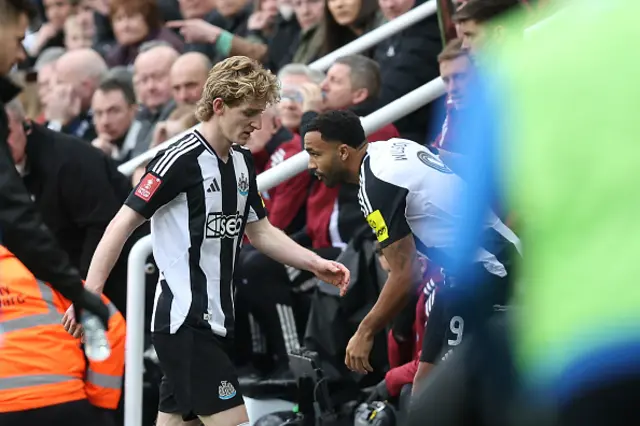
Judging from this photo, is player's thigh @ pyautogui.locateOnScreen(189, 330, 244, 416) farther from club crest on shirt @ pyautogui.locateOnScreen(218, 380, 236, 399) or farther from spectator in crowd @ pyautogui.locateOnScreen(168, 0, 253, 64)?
spectator in crowd @ pyautogui.locateOnScreen(168, 0, 253, 64)

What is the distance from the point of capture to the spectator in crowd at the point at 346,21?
866cm

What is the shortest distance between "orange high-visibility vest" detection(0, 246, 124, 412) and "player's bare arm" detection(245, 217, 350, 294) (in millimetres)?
1265

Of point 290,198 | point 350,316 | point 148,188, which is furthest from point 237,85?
point 290,198

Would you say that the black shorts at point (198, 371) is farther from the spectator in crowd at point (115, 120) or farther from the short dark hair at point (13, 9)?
the spectator in crowd at point (115, 120)

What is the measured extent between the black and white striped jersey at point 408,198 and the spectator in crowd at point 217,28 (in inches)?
171

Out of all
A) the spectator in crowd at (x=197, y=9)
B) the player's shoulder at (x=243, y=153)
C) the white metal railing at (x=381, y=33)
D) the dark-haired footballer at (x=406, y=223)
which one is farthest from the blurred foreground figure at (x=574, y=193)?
the spectator in crowd at (x=197, y=9)

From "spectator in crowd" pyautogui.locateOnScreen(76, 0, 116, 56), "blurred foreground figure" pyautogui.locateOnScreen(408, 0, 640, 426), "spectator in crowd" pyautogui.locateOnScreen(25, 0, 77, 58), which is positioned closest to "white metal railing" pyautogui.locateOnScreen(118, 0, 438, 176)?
"spectator in crowd" pyautogui.locateOnScreen(76, 0, 116, 56)

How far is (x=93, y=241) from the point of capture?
21.2 feet

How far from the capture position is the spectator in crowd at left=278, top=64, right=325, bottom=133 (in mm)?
7805

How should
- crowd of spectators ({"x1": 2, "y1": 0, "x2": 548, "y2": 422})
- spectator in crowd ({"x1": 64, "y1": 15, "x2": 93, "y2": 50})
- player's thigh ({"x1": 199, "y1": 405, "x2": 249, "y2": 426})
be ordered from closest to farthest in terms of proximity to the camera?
1. player's thigh ({"x1": 199, "y1": 405, "x2": 249, "y2": 426})
2. crowd of spectators ({"x1": 2, "y1": 0, "x2": 548, "y2": 422})
3. spectator in crowd ({"x1": 64, "y1": 15, "x2": 93, "y2": 50})

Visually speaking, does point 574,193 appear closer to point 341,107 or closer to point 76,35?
point 341,107

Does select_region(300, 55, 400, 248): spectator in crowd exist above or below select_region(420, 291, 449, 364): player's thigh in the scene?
above

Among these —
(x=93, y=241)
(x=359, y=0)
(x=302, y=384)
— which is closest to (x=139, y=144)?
(x=359, y=0)

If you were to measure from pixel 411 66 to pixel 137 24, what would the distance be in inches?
154
